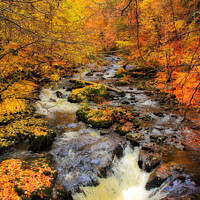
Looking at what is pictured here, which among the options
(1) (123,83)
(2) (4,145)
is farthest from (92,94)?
(2) (4,145)

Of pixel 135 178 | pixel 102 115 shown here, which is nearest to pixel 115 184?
pixel 135 178

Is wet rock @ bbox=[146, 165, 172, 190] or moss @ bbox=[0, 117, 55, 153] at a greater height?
moss @ bbox=[0, 117, 55, 153]

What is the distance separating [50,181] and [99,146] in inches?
105

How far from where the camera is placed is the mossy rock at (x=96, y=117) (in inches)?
336

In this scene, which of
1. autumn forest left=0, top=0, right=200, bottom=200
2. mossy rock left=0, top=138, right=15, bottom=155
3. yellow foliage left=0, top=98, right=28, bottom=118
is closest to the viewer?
autumn forest left=0, top=0, right=200, bottom=200

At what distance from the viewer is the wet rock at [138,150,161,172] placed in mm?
5691

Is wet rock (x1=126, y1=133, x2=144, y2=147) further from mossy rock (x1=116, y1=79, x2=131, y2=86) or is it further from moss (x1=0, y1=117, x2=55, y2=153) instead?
mossy rock (x1=116, y1=79, x2=131, y2=86)

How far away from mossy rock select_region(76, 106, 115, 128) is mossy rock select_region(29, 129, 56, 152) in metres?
2.54

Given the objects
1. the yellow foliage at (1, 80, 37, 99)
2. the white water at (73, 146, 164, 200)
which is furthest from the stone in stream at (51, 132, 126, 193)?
the yellow foliage at (1, 80, 37, 99)

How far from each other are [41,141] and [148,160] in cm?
469

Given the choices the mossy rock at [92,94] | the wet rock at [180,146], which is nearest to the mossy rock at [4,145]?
the mossy rock at [92,94]

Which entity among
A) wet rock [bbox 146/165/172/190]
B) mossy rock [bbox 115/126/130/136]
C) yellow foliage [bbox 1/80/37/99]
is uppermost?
yellow foliage [bbox 1/80/37/99]

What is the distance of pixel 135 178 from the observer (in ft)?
18.8

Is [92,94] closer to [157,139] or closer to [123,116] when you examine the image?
[123,116]
